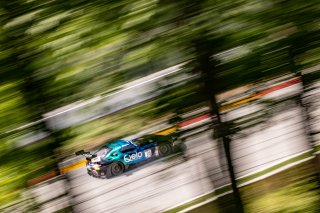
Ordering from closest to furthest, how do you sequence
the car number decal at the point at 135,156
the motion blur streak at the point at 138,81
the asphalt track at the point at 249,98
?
the motion blur streak at the point at 138,81 < the asphalt track at the point at 249,98 < the car number decal at the point at 135,156

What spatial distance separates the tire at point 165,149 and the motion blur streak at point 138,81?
0.01 metres

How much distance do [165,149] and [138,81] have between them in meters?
0.44

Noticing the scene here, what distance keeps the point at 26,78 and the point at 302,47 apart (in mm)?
1299

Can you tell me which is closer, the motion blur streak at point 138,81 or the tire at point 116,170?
the motion blur streak at point 138,81

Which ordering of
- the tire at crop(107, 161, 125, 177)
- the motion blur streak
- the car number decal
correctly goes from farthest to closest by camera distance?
1. the tire at crop(107, 161, 125, 177)
2. the car number decal
3. the motion blur streak

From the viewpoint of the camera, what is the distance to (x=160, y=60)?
1.70 m

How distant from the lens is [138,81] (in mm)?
1712

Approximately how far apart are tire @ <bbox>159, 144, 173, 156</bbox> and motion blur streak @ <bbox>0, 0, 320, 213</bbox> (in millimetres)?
10

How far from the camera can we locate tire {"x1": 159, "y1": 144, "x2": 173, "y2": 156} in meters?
1.95

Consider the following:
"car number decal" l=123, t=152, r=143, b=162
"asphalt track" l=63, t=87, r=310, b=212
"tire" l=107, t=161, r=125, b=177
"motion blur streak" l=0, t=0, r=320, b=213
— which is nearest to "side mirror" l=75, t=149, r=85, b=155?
"motion blur streak" l=0, t=0, r=320, b=213

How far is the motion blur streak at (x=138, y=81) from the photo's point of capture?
163cm

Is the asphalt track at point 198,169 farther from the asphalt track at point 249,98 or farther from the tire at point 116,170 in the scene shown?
the tire at point 116,170

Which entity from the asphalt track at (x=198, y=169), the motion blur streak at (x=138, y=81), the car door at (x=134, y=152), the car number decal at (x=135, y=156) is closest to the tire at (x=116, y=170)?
the car number decal at (x=135, y=156)

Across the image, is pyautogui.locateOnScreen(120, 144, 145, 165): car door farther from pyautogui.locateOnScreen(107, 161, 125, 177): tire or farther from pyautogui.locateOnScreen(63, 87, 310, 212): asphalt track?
pyautogui.locateOnScreen(107, 161, 125, 177): tire
